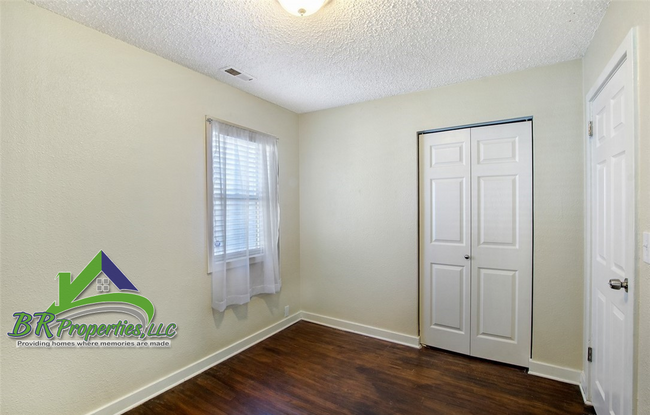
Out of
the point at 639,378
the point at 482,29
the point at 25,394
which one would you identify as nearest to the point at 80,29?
the point at 25,394

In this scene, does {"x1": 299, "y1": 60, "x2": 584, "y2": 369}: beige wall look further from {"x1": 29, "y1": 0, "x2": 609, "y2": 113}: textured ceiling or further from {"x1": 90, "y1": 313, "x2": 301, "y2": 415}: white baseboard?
{"x1": 90, "y1": 313, "x2": 301, "y2": 415}: white baseboard

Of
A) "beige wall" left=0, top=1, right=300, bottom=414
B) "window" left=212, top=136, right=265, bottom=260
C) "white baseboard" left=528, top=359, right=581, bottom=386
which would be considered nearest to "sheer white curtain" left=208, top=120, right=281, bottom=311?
Result: "window" left=212, top=136, right=265, bottom=260

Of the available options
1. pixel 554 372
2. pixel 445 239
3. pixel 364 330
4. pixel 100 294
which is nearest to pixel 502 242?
pixel 445 239

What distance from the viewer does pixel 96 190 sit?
188 cm

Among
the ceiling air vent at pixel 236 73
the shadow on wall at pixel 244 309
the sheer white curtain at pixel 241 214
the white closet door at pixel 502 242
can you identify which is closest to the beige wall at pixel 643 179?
the white closet door at pixel 502 242

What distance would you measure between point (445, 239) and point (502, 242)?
1.56 ft

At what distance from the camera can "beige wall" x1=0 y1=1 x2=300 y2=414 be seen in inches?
62.2

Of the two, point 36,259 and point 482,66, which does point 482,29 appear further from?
point 36,259

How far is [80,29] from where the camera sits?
5.93 ft

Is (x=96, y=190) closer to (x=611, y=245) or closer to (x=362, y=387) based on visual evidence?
(x=362, y=387)

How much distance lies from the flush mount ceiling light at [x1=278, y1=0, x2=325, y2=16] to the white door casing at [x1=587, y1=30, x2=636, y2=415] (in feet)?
4.93

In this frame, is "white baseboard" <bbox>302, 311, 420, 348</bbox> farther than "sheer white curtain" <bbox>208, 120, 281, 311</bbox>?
Yes

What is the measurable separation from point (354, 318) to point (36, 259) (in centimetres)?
278
